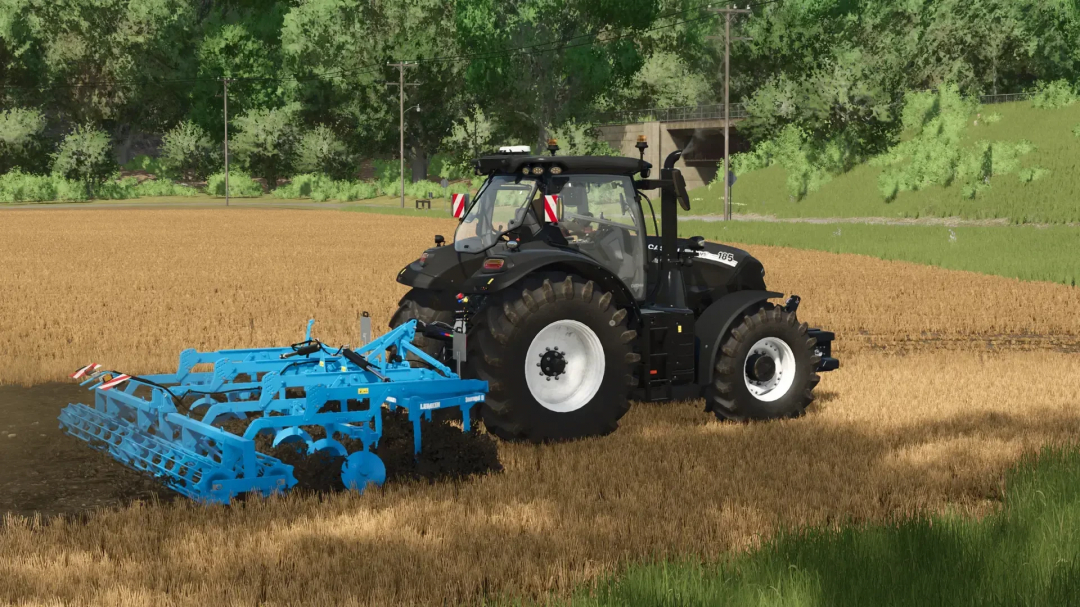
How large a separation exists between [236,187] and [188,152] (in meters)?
4.93

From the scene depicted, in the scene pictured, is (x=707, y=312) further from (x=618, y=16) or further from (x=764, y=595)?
(x=618, y=16)

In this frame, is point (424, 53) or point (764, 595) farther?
point (424, 53)

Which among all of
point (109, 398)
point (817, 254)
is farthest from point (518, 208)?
point (817, 254)

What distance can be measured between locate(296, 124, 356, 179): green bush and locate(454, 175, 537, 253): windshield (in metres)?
72.8

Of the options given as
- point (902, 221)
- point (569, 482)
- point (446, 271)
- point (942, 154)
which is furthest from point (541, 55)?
point (569, 482)

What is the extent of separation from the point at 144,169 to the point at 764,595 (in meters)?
91.1

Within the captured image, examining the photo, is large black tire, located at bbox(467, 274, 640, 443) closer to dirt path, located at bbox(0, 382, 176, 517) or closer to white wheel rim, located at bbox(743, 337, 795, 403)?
white wheel rim, located at bbox(743, 337, 795, 403)

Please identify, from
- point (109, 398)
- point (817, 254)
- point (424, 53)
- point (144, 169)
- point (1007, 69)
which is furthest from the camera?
point (144, 169)

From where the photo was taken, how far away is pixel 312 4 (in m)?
83.5

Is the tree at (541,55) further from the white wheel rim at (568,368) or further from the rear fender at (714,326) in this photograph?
the white wheel rim at (568,368)

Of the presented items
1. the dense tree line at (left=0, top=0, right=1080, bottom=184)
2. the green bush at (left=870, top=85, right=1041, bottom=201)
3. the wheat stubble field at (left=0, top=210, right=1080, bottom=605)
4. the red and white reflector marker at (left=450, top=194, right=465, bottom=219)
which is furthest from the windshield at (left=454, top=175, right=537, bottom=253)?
the dense tree line at (left=0, top=0, right=1080, bottom=184)

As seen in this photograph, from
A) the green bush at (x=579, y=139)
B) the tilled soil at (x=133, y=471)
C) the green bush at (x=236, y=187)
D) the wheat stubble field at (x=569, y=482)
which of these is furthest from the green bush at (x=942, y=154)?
the tilled soil at (x=133, y=471)

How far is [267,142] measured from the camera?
267 ft

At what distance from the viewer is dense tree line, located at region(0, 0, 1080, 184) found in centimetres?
7919
